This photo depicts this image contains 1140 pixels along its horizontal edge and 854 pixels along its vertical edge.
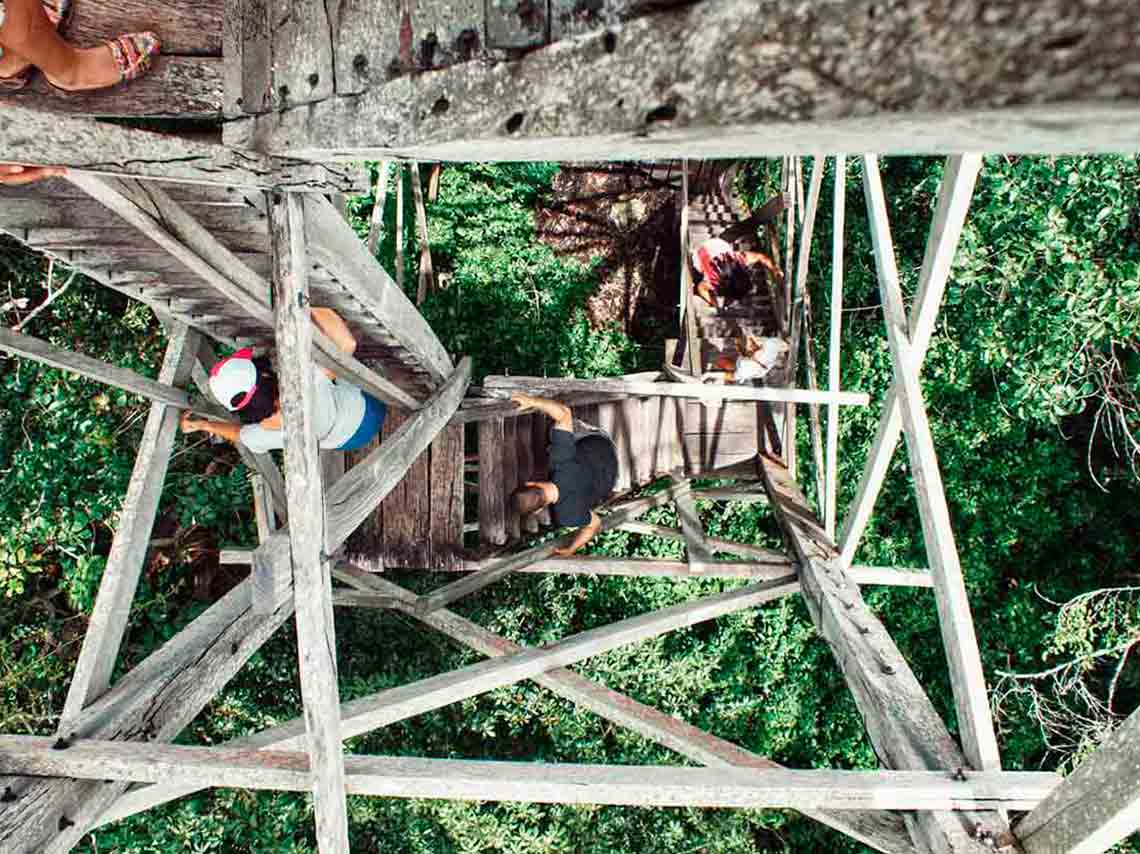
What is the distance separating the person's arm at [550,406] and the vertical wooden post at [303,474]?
2396 millimetres

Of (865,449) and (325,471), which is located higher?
(325,471)

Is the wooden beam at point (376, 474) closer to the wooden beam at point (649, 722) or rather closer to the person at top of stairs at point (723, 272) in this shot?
the wooden beam at point (649, 722)

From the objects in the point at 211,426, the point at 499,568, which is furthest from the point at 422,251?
the point at 211,426

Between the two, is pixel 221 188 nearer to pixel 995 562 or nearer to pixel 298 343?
pixel 298 343

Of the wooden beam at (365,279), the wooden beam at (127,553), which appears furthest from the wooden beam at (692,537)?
the wooden beam at (127,553)

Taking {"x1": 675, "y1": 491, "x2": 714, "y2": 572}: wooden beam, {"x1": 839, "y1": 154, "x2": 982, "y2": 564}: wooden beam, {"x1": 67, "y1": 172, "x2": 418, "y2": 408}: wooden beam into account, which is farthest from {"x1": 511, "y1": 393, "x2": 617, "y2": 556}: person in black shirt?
{"x1": 67, "y1": 172, "x2": 418, "y2": 408}: wooden beam

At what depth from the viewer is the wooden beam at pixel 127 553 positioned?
2.77 meters

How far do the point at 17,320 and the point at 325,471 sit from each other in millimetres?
3553

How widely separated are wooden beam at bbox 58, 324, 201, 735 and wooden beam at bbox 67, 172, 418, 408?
3.32ft

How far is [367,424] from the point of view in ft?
12.9

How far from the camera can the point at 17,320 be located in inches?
237

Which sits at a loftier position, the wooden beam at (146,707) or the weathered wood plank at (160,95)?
the weathered wood plank at (160,95)

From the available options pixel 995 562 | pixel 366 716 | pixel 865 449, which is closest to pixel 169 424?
pixel 366 716

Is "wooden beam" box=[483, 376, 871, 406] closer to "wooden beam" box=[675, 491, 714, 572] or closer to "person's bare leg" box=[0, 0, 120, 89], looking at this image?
"wooden beam" box=[675, 491, 714, 572]
